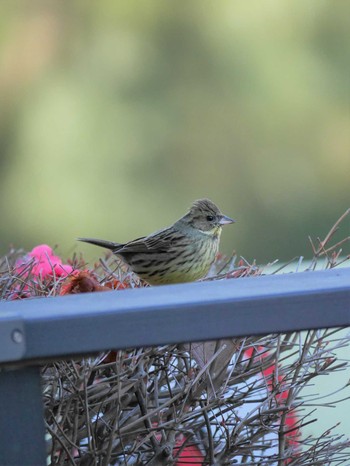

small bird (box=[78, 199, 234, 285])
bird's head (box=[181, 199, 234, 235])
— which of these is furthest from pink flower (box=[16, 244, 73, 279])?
bird's head (box=[181, 199, 234, 235])

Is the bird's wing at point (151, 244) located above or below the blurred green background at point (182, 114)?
below

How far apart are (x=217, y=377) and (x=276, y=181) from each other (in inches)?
260

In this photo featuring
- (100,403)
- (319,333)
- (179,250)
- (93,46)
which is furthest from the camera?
(93,46)

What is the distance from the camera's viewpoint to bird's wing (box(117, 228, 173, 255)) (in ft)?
9.04

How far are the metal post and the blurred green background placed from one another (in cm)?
653

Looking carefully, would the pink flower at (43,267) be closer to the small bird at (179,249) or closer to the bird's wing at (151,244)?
the small bird at (179,249)

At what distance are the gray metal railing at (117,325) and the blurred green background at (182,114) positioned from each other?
6.52 m

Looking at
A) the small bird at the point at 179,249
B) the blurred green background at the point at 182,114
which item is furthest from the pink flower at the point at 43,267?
the blurred green background at the point at 182,114

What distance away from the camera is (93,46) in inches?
337

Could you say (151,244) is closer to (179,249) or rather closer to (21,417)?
(179,249)

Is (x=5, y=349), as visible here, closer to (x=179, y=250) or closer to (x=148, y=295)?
(x=148, y=295)

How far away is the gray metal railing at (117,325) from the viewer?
1180 mm

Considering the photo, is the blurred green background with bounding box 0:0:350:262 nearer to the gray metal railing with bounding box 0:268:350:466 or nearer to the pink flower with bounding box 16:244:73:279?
the pink flower with bounding box 16:244:73:279

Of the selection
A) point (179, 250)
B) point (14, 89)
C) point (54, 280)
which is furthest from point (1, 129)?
point (54, 280)
